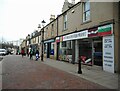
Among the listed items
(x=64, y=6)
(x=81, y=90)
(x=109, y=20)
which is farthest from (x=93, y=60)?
(x=64, y=6)

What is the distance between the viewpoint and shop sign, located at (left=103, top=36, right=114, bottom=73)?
11062 millimetres

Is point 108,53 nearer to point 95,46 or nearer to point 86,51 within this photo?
point 95,46

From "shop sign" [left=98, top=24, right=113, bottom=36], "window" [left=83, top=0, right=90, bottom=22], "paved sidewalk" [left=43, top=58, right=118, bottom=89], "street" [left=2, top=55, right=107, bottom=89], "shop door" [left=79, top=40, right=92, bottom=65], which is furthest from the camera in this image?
"window" [left=83, top=0, right=90, bottom=22]

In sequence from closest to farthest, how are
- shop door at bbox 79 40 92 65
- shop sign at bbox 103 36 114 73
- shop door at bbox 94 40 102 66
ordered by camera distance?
1. shop sign at bbox 103 36 114 73
2. shop door at bbox 94 40 102 66
3. shop door at bbox 79 40 92 65

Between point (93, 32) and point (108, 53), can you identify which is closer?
point (108, 53)

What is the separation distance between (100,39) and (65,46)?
7415 millimetres

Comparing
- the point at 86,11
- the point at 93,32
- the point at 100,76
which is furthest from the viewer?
the point at 86,11

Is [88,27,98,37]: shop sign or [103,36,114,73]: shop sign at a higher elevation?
[88,27,98,37]: shop sign

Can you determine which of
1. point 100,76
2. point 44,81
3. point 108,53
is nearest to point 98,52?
point 108,53

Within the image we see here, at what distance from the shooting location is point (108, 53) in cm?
1138

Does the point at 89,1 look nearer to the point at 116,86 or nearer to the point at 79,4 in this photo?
the point at 79,4

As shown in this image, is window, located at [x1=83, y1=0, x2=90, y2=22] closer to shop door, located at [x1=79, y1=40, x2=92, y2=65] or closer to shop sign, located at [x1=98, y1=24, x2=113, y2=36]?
shop door, located at [x1=79, y1=40, x2=92, y2=65]

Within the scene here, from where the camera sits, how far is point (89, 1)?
47.1 feet

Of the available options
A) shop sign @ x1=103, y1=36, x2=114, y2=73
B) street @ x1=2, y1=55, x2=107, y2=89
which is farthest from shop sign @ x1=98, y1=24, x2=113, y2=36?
street @ x1=2, y1=55, x2=107, y2=89
